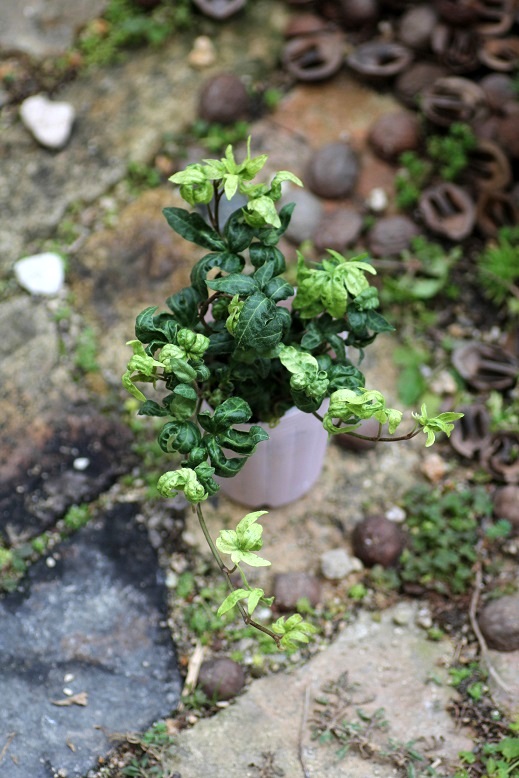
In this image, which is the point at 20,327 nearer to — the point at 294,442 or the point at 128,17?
the point at 294,442

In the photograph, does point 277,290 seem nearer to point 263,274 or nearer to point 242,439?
point 263,274

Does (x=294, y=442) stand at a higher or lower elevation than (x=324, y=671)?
higher

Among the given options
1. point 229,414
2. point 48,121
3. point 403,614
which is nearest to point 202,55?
point 48,121

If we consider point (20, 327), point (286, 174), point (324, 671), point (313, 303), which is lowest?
point (324, 671)

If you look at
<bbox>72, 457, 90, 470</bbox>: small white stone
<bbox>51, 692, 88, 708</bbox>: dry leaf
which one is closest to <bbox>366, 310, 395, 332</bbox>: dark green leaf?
<bbox>72, 457, 90, 470</bbox>: small white stone

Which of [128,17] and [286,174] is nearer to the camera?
[286,174]

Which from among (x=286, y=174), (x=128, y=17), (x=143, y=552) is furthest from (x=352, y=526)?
(x=128, y=17)

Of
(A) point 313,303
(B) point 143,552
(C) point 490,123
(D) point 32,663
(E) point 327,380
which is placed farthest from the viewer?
(C) point 490,123

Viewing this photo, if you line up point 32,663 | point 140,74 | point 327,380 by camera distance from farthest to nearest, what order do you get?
point 140,74, point 32,663, point 327,380
